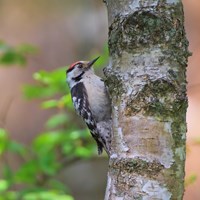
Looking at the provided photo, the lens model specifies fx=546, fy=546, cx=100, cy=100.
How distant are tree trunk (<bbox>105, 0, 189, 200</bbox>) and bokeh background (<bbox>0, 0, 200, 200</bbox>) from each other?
5093 millimetres

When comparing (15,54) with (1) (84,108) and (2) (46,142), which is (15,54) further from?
(1) (84,108)

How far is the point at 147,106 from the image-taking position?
6.61ft

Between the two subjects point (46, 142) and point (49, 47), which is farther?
point (49, 47)

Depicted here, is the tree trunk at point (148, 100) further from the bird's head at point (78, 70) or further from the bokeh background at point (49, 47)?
the bokeh background at point (49, 47)

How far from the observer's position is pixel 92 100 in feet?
12.2

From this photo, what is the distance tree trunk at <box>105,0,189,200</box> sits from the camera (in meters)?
1.97

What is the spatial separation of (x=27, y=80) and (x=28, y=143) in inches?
35.6

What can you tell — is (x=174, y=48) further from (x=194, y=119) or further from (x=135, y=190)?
(x=194, y=119)

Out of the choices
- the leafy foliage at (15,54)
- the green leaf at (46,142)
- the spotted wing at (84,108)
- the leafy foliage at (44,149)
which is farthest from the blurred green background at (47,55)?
the spotted wing at (84,108)

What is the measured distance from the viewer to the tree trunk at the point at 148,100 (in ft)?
6.45

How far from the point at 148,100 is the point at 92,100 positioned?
1.71 metres

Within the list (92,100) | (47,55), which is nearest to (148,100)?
(92,100)

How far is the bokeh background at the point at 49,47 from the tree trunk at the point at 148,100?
5.09m

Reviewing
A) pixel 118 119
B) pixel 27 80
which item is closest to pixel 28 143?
pixel 27 80
